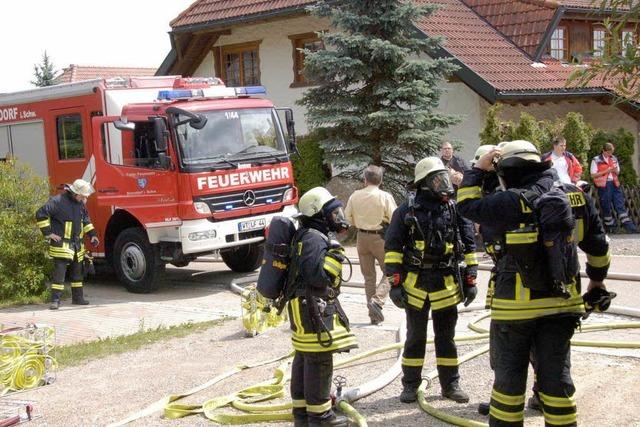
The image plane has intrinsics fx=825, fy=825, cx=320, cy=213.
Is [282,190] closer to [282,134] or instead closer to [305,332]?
[282,134]

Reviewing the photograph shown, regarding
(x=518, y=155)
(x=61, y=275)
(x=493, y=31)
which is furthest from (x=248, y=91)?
(x=493, y=31)

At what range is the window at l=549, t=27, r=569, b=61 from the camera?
20719 millimetres

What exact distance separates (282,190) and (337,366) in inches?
224

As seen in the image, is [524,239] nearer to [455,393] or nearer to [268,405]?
[455,393]

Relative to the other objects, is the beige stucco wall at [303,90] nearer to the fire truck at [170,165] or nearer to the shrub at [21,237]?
the fire truck at [170,165]

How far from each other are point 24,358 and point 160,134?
4544mm

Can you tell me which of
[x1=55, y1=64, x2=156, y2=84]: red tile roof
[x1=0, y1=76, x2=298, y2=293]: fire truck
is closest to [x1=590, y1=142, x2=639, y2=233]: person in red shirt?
[x1=0, y1=76, x2=298, y2=293]: fire truck

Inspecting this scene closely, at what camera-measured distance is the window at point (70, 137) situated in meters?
13.2

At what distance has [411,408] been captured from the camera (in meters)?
6.09

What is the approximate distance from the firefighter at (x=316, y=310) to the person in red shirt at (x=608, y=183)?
37.8 feet

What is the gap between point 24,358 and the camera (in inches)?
303

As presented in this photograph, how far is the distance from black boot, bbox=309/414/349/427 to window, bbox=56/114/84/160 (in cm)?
880

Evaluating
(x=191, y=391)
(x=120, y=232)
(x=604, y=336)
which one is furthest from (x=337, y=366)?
(x=120, y=232)

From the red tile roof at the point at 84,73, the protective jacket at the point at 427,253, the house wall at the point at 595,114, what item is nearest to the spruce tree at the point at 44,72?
the red tile roof at the point at 84,73
